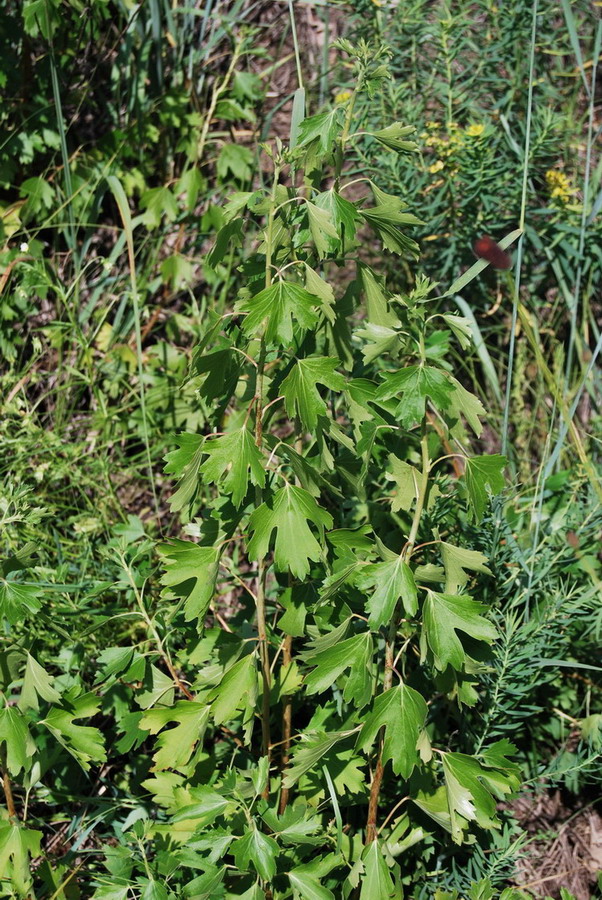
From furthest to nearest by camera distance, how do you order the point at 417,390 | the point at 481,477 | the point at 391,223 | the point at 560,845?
the point at 560,845, the point at 391,223, the point at 481,477, the point at 417,390

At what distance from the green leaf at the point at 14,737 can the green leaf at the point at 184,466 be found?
0.49 meters

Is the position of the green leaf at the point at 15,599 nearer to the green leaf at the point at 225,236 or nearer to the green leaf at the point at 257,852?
the green leaf at the point at 257,852

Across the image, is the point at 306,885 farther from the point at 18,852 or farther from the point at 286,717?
the point at 18,852

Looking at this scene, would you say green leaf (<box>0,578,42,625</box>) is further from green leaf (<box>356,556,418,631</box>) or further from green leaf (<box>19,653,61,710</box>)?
green leaf (<box>356,556,418,631</box>)

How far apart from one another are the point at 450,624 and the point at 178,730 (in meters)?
0.60

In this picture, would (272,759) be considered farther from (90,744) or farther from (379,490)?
(379,490)

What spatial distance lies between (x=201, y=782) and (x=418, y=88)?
7.75ft

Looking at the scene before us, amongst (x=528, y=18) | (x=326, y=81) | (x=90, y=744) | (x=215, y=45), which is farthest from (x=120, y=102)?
(x=90, y=744)

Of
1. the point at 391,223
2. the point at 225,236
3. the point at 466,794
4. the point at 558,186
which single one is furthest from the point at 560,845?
the point at 558,186

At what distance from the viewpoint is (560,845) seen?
2225 millimetres

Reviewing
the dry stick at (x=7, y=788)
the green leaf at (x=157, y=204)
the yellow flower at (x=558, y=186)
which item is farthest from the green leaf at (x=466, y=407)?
the green leaf at (x=157, y=204)

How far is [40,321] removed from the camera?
116 inches

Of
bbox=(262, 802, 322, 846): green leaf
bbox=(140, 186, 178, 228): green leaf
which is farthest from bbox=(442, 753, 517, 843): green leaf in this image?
bbox=(140, 186, 178, 228): green leaf

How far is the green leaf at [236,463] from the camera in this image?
1.47 m
